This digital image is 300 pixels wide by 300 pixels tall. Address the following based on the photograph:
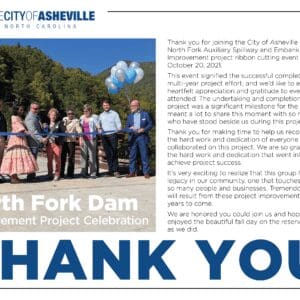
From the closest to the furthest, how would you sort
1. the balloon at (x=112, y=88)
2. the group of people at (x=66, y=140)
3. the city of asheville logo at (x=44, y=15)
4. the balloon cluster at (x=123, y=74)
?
the city of asheville logo at (x=44, y=15)
the balloon cluster at (x=123, y=74)
the balloon at (x=112, y=88)
the group of people at (x=66, y=140)

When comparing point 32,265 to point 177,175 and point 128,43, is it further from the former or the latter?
point 128,43

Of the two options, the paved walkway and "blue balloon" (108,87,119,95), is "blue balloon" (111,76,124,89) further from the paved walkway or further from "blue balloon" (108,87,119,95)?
the paved walkway

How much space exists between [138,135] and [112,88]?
355mm

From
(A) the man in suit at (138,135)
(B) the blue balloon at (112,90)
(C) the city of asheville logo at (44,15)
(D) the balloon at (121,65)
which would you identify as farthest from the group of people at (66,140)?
(C) the city of asheville logo at (44,15)

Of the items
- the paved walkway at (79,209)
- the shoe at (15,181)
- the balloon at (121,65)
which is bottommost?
the paved walkway at (79,209)

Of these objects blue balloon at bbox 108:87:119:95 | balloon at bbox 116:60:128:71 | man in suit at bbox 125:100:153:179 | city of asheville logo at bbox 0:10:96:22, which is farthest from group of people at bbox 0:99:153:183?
city of asheville logo at bbox 0:10:96:22

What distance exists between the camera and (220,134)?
381 centimetres

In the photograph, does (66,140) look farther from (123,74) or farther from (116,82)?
(123,74)

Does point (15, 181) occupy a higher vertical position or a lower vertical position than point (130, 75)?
lower

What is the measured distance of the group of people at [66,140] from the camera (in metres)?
4.32

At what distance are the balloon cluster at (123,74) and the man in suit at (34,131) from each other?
58cm

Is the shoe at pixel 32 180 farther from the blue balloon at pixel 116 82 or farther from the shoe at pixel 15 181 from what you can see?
the blue balloon at pixel 116 82

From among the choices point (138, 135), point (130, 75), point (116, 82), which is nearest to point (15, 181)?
point (138, 135)

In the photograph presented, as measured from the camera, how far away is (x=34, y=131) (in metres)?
4.56
